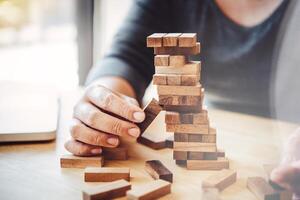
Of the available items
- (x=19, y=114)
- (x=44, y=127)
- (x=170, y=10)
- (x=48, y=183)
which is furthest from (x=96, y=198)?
(x=170, y=10)

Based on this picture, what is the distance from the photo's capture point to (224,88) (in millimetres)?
1516

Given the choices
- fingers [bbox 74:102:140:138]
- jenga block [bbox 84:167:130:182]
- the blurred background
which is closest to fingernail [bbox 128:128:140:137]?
fingers [bbox 74:102:140:138]

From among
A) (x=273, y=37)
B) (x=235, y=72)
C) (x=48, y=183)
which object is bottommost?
(x=48, y=183)

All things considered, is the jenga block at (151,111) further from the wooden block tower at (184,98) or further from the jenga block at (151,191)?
the jenga block at (151,191)

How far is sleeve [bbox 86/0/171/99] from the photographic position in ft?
4.55

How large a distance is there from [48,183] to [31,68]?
189cm

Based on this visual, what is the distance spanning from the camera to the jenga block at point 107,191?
2.22 feet

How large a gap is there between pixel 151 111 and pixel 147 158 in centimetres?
13

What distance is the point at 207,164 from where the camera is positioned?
84 cm

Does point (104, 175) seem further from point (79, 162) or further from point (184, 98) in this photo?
point (184, 98)

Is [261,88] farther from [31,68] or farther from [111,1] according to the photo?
[31,68]

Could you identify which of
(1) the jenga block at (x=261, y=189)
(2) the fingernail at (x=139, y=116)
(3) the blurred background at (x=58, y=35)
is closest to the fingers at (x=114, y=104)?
(2) the fingernail at (x=139, y=116)

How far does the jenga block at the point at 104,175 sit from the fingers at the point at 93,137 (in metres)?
0.12

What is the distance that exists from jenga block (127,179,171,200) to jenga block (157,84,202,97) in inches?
6.3
